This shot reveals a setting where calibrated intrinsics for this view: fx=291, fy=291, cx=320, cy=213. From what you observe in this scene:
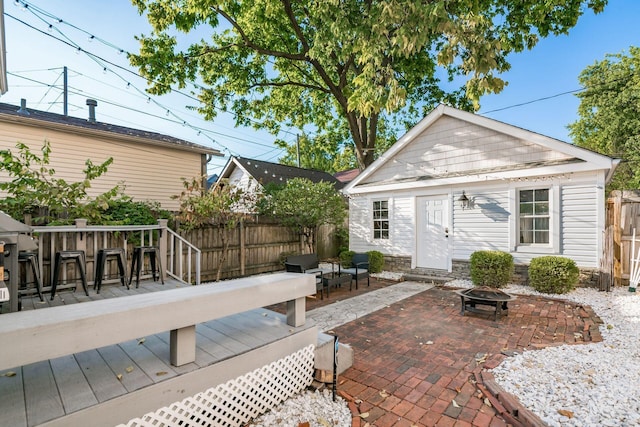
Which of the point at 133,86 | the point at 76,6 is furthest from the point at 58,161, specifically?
the point at 76,6

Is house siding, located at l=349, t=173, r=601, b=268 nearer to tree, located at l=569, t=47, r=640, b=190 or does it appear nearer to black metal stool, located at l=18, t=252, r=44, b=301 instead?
black metal stool, located at l=18, t=252, r=44, b=301

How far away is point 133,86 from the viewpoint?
9469mm

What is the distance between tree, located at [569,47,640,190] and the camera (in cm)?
1680

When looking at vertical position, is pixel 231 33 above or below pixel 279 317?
above

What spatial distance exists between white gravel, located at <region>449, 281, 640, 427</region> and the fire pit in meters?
1.19

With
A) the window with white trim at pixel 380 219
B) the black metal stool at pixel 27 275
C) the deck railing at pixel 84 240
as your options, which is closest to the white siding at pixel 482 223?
the window with white trim at pixel 380 219

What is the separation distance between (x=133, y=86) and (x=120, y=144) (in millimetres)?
1972

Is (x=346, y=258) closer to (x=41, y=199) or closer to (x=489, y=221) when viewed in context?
(x=489, y=221)

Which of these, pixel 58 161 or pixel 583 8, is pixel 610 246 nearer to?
pixel 583 8

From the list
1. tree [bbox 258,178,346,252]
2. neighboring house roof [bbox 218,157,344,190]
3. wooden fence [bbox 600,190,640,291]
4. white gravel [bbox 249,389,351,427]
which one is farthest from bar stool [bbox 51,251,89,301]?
neighboring house roof [bbox 218,157,344,190]

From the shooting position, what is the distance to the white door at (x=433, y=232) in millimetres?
8445

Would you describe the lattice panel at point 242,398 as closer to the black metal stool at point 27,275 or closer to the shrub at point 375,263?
the black metal stool at point 27,275

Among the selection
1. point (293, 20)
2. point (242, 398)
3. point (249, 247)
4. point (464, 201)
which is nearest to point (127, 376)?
point (242, 398)

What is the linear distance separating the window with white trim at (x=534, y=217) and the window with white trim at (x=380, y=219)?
3683 mm
